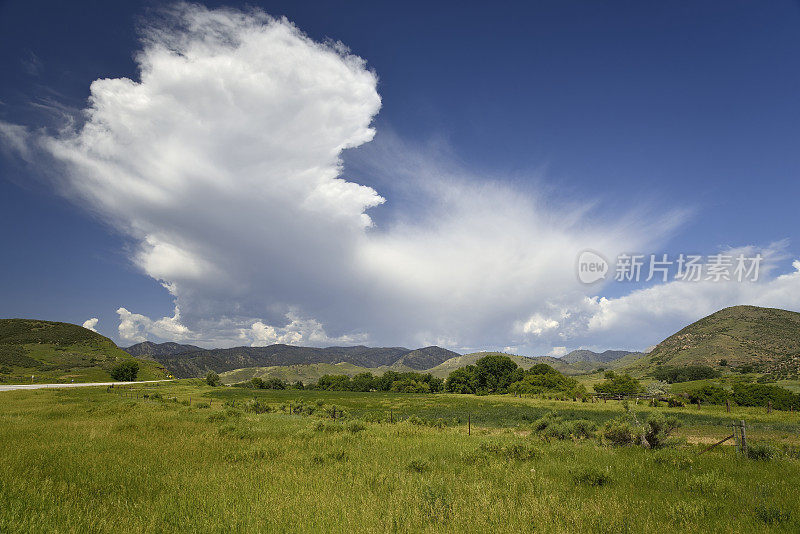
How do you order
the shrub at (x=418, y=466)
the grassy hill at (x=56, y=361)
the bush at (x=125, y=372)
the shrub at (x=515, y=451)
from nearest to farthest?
the shrub at (x=418, y=466) < the shrub at (x=515, y=451) < the grassy hill at (x=56, y=361) < the bush at (x=125, y=372)

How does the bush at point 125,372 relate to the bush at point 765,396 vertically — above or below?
below

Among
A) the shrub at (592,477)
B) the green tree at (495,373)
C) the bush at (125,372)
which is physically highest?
the shrub at (592,477)

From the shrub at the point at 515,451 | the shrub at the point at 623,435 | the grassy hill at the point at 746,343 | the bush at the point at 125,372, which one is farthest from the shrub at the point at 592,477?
the bush at the point at 125,372

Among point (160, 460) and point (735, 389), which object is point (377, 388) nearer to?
point (735, 389)

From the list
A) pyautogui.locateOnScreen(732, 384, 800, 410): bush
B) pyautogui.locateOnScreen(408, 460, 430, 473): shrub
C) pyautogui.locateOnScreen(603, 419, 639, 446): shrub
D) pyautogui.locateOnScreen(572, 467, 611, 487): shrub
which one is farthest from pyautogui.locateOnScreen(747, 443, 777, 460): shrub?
pyautogui.locateOnScreen(732, 384, 800, 410): bush

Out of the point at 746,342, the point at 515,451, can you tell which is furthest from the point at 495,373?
the point at 515,451

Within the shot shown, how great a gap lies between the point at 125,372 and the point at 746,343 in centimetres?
26200

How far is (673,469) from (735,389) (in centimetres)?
6599

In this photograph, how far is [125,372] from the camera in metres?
141

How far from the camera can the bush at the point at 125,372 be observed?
139250mm

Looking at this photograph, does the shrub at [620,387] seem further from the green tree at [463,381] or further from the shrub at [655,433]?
the shrub at [655,433]

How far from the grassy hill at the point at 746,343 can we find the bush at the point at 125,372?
219307 millimetres

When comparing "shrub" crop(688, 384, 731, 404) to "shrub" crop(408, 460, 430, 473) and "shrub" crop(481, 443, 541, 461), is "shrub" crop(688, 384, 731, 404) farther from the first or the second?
"shrub" crop(408, 460, 430, 473)

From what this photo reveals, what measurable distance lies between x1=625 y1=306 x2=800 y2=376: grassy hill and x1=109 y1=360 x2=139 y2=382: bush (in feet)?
720
